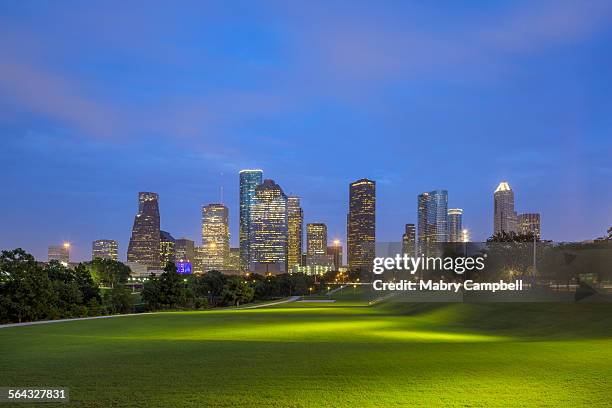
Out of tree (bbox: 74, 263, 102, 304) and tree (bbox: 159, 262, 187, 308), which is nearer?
tree (bbox: 74, 263, 102, 304)

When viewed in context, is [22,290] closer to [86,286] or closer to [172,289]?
[86,286]

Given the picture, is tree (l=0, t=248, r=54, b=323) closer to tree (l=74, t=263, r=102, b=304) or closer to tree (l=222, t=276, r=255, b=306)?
tree (l=74, t=263, r=102, b=304)

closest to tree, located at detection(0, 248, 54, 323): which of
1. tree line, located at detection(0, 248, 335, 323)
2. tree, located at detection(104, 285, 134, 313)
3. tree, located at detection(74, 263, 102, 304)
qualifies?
tree line, located at detection(0, 248, 335, 323)

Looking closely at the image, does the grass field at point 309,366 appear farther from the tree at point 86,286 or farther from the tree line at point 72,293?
the tree at point 86,286

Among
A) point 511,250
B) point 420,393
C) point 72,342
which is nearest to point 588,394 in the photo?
point 420,393

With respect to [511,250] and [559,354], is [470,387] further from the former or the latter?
[511,250]

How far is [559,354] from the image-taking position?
61.0ft

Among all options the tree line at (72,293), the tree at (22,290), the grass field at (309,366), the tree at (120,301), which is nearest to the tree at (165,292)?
the tree line at (72,293)

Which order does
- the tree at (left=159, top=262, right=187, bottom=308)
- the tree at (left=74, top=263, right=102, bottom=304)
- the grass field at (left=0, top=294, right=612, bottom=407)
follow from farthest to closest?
the tree at (left=159, top=262, right=187, bottom=308) < the tree at (left=74, top=263, right=102, bottom=304) < the grass field at (left=0, top=294, right=612, bottom=407)

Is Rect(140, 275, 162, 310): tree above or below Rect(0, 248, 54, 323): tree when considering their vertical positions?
below

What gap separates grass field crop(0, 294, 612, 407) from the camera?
12.0m

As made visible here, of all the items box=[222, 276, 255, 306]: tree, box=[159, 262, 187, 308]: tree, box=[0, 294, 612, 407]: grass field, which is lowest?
box=[222, 276, 255, 306]: tree

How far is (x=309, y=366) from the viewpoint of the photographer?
627 inches

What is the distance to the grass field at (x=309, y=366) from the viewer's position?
39.2 feet
